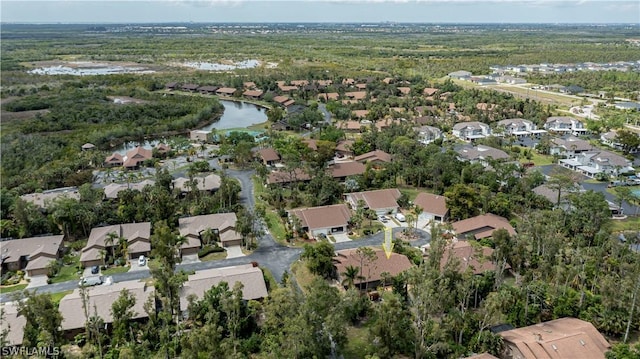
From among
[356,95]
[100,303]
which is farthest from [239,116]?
[100,303]

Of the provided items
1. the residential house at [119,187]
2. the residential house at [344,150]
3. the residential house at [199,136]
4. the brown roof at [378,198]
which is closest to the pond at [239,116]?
the residential house at [199,136]

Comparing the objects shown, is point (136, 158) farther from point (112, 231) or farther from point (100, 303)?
point (100, 303)

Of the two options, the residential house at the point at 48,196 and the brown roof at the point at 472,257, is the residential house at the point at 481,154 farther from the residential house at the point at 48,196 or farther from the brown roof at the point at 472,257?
the residential house at the point at 48,196

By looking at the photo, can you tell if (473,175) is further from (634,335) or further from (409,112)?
(409,112)

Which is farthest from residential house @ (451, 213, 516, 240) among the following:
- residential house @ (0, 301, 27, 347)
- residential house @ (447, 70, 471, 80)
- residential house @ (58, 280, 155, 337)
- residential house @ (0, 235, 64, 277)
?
residential house @ (447, 70, 471, 80)

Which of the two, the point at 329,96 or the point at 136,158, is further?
the point at 329,96

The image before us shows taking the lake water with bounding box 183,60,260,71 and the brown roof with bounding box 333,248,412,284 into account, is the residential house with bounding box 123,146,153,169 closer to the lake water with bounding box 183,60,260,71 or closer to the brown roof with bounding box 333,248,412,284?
the brown roof with bounding box 333,248,412,284

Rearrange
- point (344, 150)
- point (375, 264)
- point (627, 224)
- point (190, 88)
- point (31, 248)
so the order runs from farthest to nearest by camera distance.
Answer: point (190, 88), point (344, 150), point (627, 224), point (31, 248), point (375, 264)
